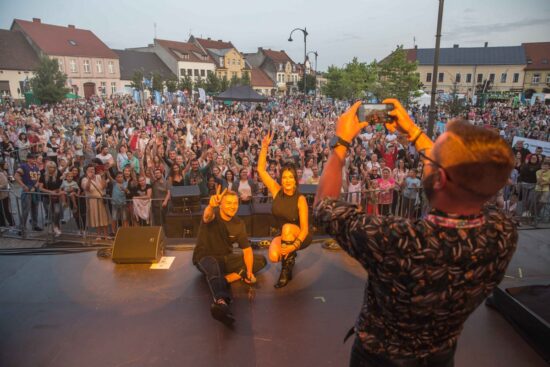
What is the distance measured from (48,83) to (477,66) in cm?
6571

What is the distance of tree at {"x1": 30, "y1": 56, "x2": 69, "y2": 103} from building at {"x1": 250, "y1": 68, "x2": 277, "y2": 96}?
36.6 metres

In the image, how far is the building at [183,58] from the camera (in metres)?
58.4

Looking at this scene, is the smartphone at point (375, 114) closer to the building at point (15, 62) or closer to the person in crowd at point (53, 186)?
the person in crowd at point (53, 186)

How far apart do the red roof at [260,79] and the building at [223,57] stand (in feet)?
7.18

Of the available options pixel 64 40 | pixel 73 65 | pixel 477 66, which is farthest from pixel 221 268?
pixel 477 66

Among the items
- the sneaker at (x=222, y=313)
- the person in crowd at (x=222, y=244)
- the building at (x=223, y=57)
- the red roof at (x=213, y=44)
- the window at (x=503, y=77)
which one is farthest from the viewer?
the red roof at (x=213, y=44)

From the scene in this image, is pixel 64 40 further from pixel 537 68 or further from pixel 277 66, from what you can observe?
pixel 537 68

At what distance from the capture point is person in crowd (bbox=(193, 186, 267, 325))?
4246 mm

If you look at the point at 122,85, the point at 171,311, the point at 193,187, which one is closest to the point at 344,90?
the point at 122,85

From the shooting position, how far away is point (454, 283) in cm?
134

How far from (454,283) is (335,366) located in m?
2.25

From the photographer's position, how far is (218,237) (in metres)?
4.43

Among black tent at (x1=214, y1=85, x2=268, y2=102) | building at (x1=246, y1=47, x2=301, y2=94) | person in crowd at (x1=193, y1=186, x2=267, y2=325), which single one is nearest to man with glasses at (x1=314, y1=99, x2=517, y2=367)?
person in crowd at (x1=193, y1=186, x2=267, y2=325)

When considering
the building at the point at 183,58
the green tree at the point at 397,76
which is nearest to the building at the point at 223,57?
the building at the point at 183,58
